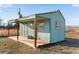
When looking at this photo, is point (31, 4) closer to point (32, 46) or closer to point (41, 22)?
point (41, 22)

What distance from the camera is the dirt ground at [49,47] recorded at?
13.9 feet

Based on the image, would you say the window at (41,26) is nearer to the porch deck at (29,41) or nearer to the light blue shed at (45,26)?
the light blue shed at (45,26)

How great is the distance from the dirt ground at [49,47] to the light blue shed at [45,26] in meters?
0.13

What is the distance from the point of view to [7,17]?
14.0 feet

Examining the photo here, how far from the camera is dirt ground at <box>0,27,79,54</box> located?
425cm

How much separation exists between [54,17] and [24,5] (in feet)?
2.48

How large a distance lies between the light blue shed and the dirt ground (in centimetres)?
13

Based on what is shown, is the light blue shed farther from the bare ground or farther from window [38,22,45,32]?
the bare ground

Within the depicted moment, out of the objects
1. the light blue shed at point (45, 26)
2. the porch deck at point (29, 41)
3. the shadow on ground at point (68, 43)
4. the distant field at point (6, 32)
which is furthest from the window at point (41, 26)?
the distant field at point (6, 32)

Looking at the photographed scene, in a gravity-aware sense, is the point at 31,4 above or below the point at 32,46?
above

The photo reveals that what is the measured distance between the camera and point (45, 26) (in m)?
4.64

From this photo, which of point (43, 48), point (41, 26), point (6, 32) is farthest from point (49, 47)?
point (6, 32)

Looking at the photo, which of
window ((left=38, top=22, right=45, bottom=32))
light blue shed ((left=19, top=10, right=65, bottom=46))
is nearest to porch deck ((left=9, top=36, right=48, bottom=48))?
light blue shed ((left=19, top=10, right=65, bottom=46))
